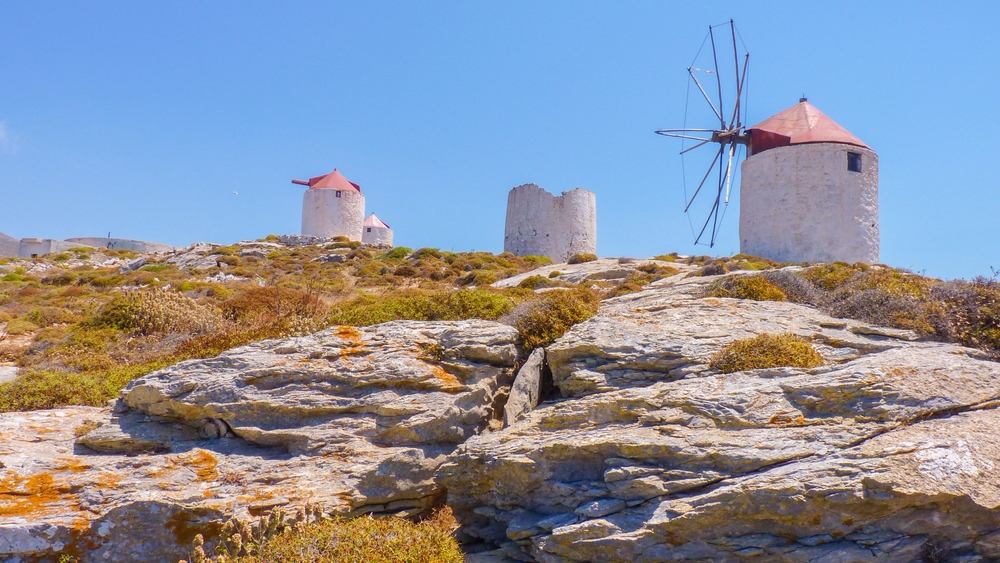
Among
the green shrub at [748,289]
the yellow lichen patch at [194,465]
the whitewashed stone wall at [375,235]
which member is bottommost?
the yellow lichen patch at [194,465]

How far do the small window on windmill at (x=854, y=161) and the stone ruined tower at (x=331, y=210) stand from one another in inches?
1278

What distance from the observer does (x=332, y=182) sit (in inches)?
1909

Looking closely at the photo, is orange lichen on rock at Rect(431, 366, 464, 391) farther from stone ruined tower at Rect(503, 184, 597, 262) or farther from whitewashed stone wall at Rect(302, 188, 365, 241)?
whitewashed stone wall at Rect(302, 188, 365, 241)

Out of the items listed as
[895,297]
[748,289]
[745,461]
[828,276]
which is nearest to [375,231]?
[828,276]

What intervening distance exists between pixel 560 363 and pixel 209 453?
438 cm

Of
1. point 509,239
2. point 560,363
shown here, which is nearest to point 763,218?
point 509,239

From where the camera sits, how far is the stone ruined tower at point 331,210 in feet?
155

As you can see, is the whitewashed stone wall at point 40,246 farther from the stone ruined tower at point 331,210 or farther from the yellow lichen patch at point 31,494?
the yellow lichen patch at point 31,494

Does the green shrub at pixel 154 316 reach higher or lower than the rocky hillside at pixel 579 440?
higher

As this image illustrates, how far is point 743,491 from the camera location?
575cm

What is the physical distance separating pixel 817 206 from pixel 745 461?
23539 mm

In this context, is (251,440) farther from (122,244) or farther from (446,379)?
(122,244)

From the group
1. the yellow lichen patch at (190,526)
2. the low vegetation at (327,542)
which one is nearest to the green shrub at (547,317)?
the low vegetation at (327,542)

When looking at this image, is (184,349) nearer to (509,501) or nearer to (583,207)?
(509,501)
